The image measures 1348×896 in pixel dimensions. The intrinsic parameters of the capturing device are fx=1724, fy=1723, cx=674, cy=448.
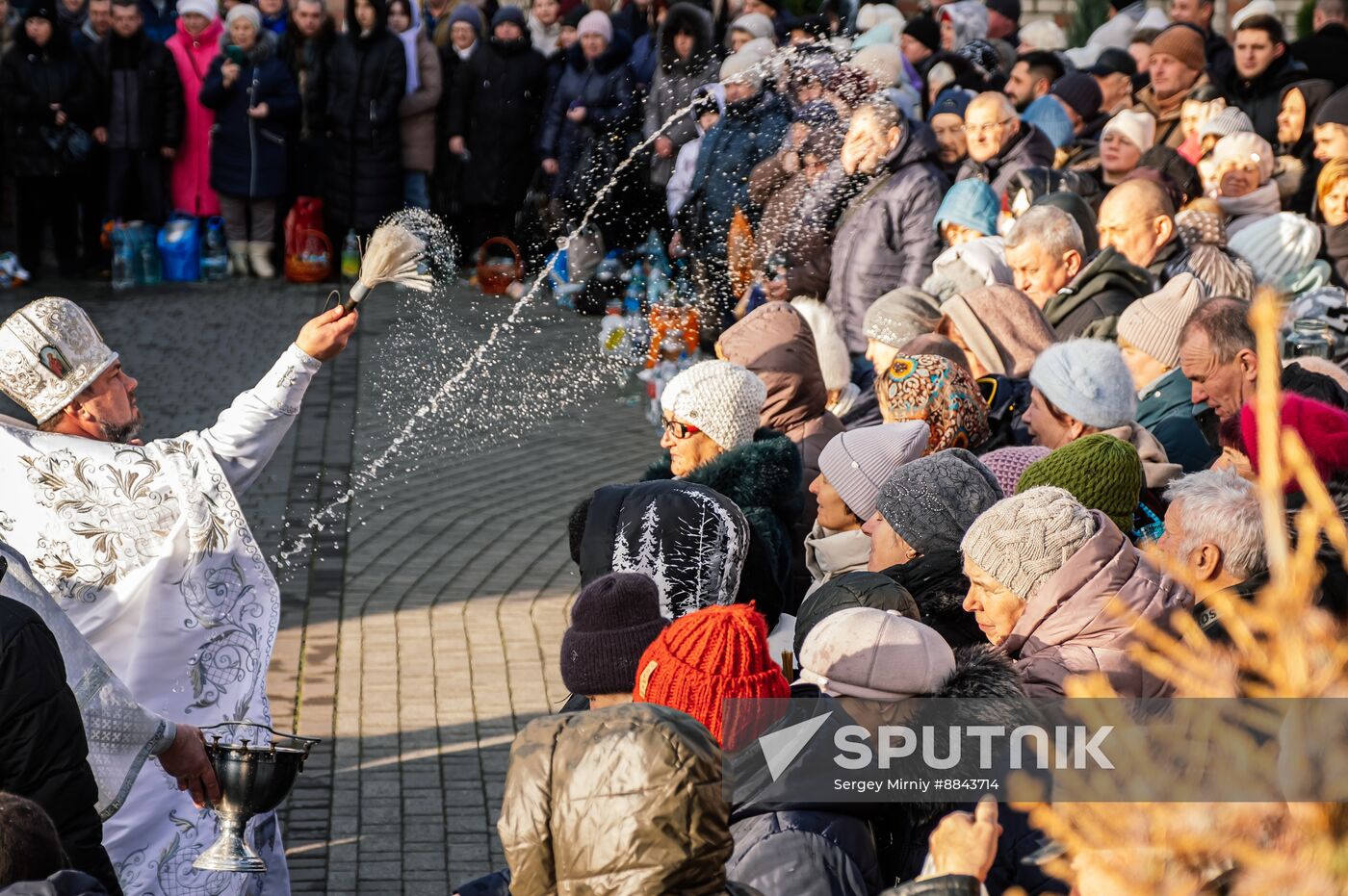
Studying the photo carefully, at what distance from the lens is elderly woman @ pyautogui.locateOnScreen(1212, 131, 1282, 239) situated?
8758 mm

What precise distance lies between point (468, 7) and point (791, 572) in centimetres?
1184

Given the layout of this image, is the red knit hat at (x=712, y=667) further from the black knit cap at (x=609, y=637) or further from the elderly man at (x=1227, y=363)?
the elderly man at (x=1227, y=363)

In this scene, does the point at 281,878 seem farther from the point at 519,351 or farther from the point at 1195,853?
the point at 519,351

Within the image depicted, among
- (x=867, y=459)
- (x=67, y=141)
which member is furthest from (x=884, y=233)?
(x=67, y=141)

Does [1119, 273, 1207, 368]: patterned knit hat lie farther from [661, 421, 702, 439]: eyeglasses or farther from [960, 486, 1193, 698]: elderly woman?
[960, 486, 1193, 698]: elderly woman

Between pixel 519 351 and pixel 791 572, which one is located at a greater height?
pixel 791 572

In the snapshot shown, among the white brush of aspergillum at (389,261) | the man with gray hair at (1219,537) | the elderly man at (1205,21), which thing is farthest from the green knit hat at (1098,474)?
the elderly man at (1205,21)

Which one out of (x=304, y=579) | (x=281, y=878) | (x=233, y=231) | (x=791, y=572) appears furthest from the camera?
(x=233, y=231)

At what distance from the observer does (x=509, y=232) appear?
16062 millimetres

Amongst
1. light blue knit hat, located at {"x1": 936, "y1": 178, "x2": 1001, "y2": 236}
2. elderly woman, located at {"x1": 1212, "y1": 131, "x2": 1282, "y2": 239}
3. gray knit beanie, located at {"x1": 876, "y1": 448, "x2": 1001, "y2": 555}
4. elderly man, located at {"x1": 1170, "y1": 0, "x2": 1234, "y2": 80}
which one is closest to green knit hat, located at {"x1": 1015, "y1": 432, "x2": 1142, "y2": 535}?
gray knit beanie, located at {"x1": 876, "y1": 448, "x2": 1001, "y2": 555}

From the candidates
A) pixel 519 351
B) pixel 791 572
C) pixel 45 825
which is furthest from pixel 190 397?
pixel 45 825

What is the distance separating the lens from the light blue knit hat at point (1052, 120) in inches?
429

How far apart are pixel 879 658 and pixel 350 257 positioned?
1331 centimetres

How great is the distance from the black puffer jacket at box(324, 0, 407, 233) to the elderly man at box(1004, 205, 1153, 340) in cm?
915
